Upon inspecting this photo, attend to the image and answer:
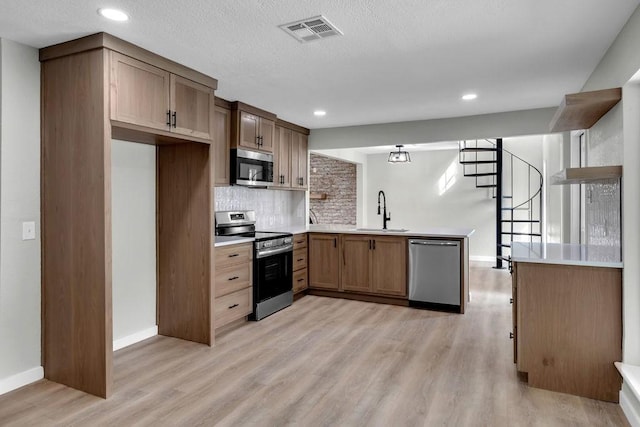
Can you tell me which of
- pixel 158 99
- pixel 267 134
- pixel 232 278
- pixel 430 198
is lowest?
pixel 232 278

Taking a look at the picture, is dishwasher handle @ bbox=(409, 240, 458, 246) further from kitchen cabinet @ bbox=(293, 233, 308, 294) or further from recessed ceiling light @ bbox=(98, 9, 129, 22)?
recessed ceiling light @ bbox=(98, 9, 129, 22)

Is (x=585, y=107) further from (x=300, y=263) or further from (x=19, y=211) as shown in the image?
(x=19, y=211)

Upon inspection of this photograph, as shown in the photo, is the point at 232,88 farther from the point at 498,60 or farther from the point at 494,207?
the point at 494,207

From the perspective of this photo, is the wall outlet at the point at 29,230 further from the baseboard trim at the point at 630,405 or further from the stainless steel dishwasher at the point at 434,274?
the baseboard trim at the point at 630,405

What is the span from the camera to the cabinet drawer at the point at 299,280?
5051mm

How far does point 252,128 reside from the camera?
4.61 metres

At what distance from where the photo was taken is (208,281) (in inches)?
137

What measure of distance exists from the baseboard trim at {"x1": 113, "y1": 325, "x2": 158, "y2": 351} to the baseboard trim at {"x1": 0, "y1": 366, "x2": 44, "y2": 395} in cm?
60

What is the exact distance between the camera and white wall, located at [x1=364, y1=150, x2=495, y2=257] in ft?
26.0

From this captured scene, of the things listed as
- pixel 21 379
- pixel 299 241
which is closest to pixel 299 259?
pixel 299 241

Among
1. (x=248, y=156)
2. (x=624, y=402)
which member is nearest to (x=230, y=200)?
(x=248, y=156)

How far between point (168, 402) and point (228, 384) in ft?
1.31

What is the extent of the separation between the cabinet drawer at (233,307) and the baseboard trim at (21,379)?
4.32 feet

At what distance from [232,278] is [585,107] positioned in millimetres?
3141
